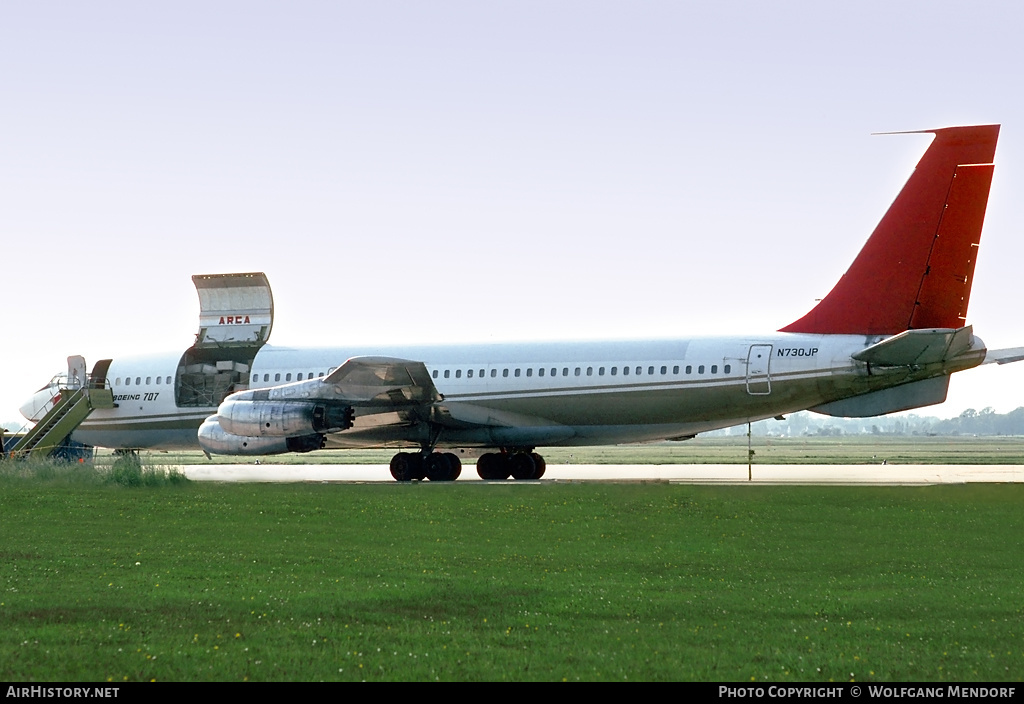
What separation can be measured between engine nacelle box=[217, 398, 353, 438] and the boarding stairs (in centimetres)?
714

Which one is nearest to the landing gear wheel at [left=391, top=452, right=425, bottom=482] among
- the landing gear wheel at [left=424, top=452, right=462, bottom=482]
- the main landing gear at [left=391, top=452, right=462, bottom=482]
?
the main landing gear at [left=391, top=452, right=462, bottom=482]

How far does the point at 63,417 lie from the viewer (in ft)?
112

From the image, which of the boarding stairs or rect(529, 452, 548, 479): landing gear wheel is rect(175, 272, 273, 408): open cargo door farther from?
rect(529, 452, 548, 479): landing gear wheel

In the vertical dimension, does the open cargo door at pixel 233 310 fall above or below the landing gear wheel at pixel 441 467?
above

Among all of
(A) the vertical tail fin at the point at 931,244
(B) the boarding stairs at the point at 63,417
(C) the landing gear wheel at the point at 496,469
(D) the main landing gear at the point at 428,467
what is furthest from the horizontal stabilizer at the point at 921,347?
(B) the boarding stairs at the point at 63,417

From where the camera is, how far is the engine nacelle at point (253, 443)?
28844 millimetres

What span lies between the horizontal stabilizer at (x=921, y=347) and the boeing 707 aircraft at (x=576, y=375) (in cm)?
4

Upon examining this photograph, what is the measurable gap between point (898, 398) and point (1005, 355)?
2.88 meters

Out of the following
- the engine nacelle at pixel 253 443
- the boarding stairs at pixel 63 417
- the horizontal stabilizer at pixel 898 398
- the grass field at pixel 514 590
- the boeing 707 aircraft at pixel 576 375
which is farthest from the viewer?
the boarding stairs at pixel 63 417

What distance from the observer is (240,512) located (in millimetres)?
18812

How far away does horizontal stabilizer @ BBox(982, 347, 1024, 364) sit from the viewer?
26.7 metres

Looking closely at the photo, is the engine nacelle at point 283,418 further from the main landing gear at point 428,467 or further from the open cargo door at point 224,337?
the open cargo door at point 224,337
